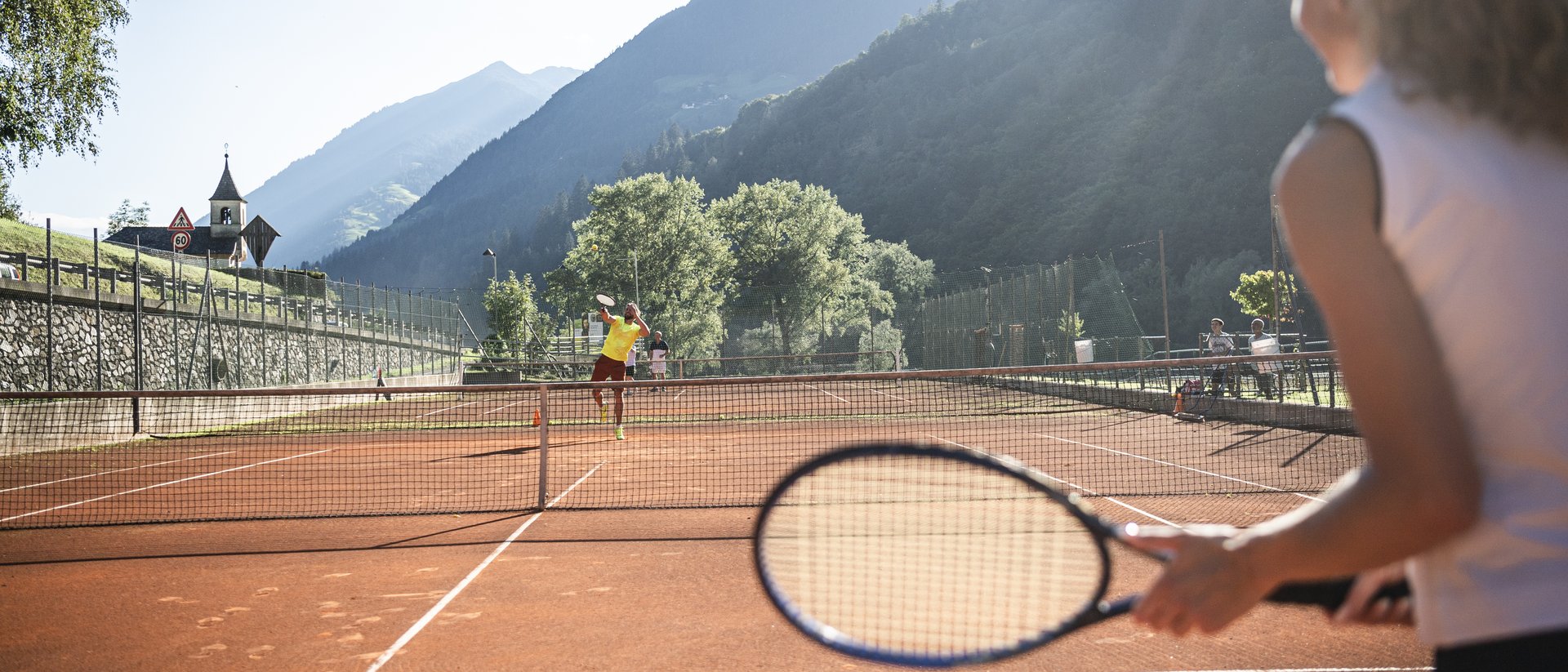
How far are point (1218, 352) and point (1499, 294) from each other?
18.8 metres

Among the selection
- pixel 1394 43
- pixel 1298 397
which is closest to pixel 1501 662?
pixel 1394 43

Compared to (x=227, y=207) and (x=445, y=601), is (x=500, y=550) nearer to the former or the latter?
(x=445, y=601)

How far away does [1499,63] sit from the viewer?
1.03 metres

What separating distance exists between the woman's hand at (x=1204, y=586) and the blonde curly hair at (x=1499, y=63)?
49 cm

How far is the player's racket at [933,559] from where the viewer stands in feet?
5.14

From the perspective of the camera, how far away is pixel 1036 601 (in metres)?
1.83

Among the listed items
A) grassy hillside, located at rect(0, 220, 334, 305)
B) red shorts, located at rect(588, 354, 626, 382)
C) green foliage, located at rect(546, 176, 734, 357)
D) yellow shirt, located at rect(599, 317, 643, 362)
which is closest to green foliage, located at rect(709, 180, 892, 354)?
green foliage, located at rect(546, 176, 734, 357)

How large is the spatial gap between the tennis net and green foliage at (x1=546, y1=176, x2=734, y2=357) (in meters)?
36.2

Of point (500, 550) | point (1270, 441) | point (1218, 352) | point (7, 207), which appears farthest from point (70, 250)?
point (1270, 441)

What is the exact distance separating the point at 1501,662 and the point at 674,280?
59.7m

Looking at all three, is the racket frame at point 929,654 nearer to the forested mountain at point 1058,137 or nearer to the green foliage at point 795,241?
the green foliage at point 795,241

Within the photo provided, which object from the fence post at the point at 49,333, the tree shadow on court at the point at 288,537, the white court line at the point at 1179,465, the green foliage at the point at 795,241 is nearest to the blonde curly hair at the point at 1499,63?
the tree shadow on court at the point at 288,537

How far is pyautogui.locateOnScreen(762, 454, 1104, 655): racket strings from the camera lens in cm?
172

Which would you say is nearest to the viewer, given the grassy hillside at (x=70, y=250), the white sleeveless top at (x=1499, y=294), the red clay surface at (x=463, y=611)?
the white sleeveless top at (x=1499, y=294)
